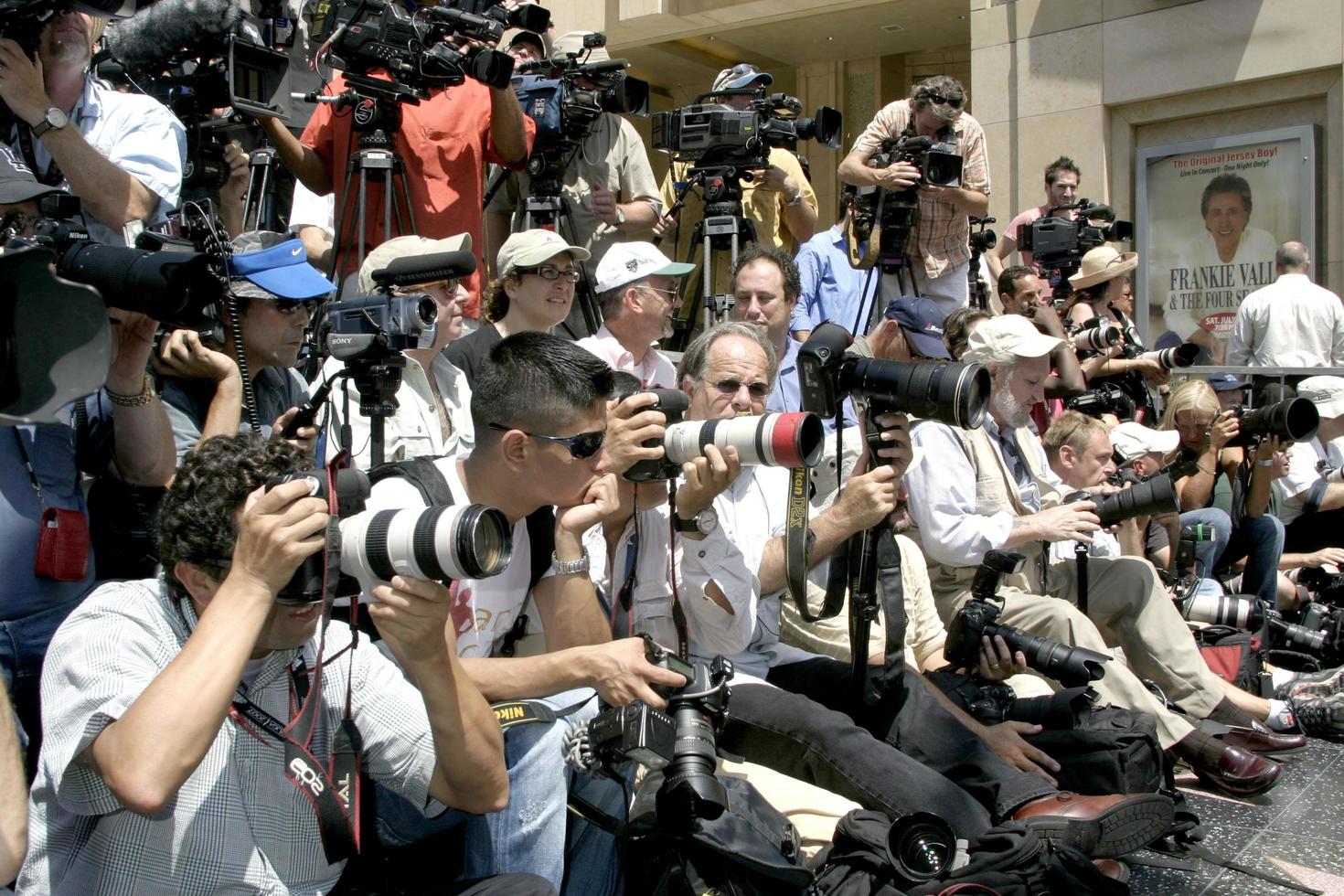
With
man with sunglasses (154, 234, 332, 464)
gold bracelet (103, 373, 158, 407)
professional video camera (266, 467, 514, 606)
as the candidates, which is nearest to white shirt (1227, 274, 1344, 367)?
man with sunglasses (154, 234, 332, 464)

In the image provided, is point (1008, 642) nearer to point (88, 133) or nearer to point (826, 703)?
point (826, 703)

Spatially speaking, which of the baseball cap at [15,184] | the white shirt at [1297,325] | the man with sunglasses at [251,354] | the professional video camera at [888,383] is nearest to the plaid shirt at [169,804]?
the baseball cap at [15,184]

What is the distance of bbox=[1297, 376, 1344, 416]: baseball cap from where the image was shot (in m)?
6.88

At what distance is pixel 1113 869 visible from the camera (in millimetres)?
3223

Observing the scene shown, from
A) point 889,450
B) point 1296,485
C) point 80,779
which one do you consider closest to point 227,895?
point 80,779

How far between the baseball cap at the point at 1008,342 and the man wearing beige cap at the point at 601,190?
1.61 m

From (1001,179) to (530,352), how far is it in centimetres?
862

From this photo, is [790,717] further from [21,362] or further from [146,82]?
[146,82]

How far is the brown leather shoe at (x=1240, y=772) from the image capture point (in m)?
4.10

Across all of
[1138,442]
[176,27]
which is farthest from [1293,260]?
[176,27]

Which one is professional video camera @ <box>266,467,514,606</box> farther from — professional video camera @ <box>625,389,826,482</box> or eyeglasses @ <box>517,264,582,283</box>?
eyeglasses @ <box>517,264,582,283</box>

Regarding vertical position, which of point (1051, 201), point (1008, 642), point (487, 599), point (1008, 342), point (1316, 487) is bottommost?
point (1008, 642)

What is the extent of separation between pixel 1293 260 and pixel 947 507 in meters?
5.31

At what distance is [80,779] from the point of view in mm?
1906
